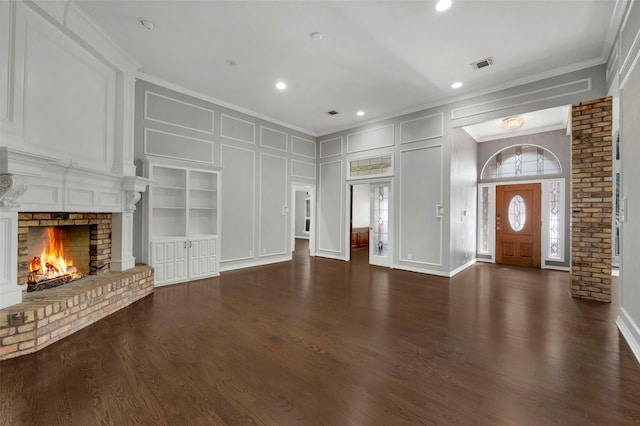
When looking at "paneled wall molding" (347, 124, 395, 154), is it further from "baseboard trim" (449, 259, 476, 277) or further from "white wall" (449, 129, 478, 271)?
"baseboard trim" (449, 259, 476, 277)

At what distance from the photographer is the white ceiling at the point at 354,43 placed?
3.07 metres

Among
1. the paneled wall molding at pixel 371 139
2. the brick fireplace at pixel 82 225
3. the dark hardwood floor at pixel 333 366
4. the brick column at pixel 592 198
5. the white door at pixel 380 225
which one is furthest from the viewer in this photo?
the white door at pixel 380 225

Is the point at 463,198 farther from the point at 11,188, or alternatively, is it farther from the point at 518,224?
the point at 11,188

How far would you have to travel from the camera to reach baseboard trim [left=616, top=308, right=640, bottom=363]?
2.46m

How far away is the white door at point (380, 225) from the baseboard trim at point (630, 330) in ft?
12.2

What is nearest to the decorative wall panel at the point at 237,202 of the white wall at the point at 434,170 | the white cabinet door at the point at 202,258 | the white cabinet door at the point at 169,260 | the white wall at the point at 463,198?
the white cabinet door at the point at 202,258

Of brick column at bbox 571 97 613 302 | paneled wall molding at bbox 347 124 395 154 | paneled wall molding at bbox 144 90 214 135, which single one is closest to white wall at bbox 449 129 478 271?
paneled wall molding at bbox 347 124 395 154

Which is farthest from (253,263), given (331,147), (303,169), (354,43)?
(354,43)

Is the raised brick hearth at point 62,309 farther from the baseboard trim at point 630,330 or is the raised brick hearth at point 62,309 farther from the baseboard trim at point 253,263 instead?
the baseboard trim at point 630,330

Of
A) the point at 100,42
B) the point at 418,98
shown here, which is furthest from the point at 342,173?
the point at 100,42

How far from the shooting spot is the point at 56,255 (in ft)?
11.3

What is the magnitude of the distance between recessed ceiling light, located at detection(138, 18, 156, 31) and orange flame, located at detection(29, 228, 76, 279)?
2.73 metres

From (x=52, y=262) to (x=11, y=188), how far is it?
1.42 m

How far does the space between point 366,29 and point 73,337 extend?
4.62 metres
